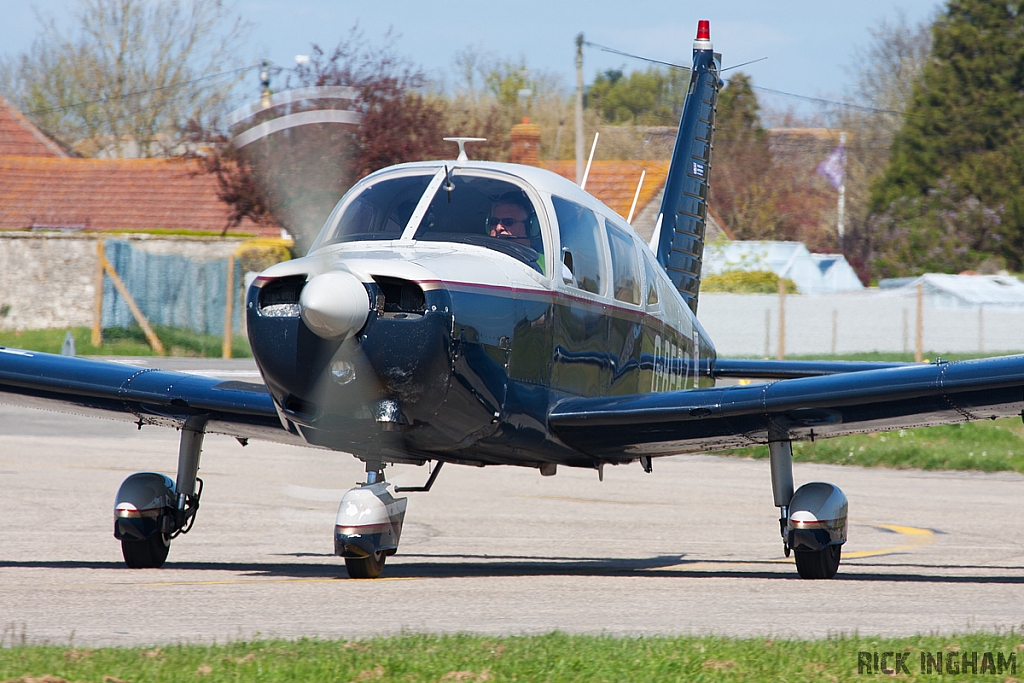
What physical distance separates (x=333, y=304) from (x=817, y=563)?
4190mm

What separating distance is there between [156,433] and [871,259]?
2197 inches

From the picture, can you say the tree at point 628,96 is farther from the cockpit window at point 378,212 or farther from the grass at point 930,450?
the cockpit window at point 378,212

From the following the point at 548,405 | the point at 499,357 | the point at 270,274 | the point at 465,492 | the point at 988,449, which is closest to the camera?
the point at 270,274

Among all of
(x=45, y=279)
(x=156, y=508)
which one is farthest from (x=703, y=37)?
(x=45, y=279)

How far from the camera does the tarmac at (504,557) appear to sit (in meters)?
6.59

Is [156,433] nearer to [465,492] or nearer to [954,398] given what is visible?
[465,492]

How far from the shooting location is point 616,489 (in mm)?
16016

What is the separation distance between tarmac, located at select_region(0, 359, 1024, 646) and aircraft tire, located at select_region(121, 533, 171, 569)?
0.09 meters

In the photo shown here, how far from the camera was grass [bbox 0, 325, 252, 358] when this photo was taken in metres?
33.1

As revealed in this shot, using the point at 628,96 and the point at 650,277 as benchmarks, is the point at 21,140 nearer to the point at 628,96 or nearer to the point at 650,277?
the point at 650,277

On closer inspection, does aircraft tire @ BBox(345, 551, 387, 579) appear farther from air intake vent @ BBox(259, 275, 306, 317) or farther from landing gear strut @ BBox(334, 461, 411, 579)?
air intake vent @ BBox(259, 275, 306, 317)

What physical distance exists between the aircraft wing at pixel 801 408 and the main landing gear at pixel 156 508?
291 cm

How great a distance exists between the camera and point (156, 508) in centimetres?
929

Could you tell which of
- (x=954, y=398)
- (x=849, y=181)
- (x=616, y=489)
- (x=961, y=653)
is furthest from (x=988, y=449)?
(x=849, y=181)
